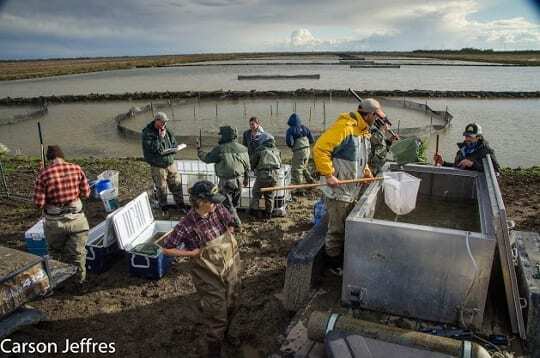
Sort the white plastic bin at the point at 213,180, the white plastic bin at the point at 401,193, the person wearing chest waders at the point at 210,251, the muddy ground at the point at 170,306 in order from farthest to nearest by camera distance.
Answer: the white plastic bin at the point at 213,180, the white plastic bin at the point at 401,193, the muddy ground at the point at 170,306, the person wearing chest waders at the point at 210,251

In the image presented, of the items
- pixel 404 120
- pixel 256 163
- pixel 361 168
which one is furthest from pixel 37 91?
pixel 361 168

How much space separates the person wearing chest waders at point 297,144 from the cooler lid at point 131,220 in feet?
11.4

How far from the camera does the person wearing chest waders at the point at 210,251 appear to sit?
349cm

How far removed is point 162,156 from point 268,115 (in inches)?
665

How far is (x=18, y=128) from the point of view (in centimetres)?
2112

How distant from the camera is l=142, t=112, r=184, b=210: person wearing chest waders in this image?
6.97m

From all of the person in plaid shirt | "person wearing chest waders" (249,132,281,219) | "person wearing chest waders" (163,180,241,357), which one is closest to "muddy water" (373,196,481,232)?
"person wearing chest waders" (163,180,241,357)

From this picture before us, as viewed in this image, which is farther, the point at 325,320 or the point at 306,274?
the point at 306,274

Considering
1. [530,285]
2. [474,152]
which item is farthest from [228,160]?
[530,285]

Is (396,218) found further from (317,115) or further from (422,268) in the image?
(317,115)

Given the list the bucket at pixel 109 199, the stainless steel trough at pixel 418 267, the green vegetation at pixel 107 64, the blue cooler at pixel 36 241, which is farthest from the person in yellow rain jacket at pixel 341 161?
the green vegetation at pixel 107 64

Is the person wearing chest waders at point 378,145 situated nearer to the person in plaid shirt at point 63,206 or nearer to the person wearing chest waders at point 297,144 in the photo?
the person wearing chest waders at point 297,144

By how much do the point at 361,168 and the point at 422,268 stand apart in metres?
1.48

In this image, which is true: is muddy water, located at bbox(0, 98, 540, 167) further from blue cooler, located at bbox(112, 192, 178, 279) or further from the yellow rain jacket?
the yellow rain jacket
